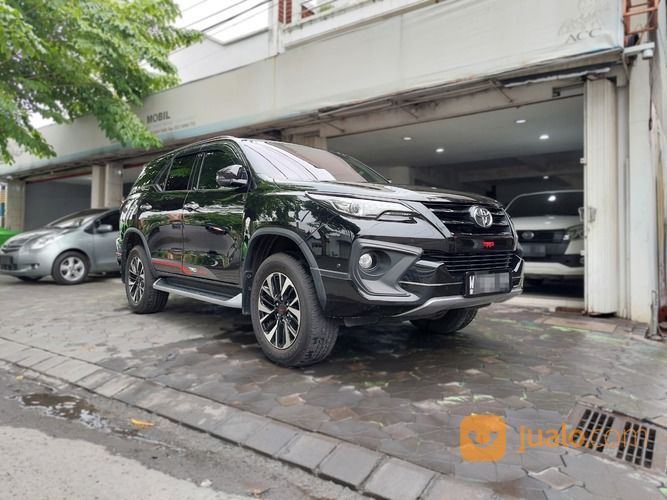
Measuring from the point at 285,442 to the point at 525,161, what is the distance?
12.1m

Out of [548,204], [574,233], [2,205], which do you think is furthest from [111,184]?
[2,205]

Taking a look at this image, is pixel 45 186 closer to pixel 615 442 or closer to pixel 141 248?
pixel 141 248

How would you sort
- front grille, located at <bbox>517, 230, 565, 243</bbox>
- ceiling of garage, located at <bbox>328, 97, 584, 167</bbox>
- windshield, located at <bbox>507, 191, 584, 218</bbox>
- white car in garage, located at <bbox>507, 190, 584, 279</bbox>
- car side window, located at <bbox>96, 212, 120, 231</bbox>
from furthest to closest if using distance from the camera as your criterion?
car side window, located at <bbox>96, 212, 120, 231</bbox>, ceiling of garage, located at <bbox>328, 97, 584, 167</bbox>, windshield, located at <bbox>507, 191, 584, 218</bbox>, front grille, located at <bbox>517, 230, 565, 243</bbox>, white car in garage, located at <bbox>507, 190, 584, 279</bbox>

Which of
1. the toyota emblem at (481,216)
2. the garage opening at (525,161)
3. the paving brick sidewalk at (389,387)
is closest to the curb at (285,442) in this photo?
the paving brick sidewalk at (389,387)

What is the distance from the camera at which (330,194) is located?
3316 millimetres

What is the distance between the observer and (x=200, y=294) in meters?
4.51

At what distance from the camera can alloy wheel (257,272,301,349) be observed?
3.52 meters

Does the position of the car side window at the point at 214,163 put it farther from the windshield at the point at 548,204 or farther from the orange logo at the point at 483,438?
the windshield at the point at 548,204

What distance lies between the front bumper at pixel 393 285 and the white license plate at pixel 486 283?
0.33ft

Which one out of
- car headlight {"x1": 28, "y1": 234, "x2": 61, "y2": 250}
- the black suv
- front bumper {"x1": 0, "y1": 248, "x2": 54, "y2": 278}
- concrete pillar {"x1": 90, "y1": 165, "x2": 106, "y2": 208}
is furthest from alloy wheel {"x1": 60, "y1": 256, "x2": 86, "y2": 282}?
the black suv

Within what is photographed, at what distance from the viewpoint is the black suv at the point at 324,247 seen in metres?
3.11

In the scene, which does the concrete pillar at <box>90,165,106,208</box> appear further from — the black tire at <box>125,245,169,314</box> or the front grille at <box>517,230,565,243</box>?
the front grille at <box>517,230,565,243</box>

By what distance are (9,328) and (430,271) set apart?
4.85 meters

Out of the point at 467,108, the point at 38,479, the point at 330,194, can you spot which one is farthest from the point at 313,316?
the point at 467,108
